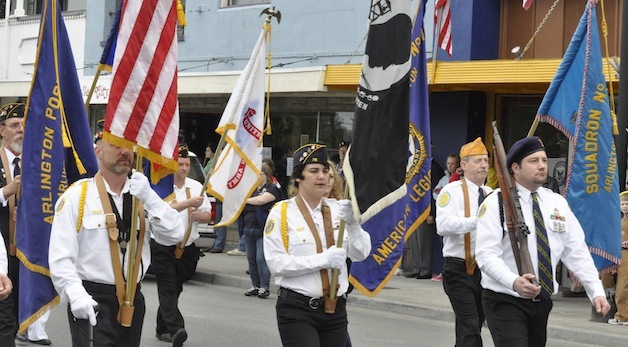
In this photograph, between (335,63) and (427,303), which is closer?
(427,303)

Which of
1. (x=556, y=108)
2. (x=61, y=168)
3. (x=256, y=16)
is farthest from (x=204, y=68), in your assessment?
(x=61, y=168)

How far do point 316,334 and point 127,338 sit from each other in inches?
43.4

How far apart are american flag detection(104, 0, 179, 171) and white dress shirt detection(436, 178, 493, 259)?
295cm

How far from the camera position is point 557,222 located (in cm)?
710

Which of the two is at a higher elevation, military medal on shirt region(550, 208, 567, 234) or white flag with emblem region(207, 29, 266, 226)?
white flag with emblem region(207, 29, 266, 226)

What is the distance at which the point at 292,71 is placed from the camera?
2000 cm

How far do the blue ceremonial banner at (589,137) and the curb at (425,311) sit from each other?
2824 mm

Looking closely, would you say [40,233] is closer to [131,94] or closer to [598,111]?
[131,94]

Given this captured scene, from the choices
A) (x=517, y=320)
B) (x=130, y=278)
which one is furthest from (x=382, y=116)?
(x=130, y=278)

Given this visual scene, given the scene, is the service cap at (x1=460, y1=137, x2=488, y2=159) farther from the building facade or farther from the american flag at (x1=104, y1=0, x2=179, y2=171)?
the building facade

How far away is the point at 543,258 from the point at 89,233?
105 inches

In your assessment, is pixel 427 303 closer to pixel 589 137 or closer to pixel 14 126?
pixel 589 137

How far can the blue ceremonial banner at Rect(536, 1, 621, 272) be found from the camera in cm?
992

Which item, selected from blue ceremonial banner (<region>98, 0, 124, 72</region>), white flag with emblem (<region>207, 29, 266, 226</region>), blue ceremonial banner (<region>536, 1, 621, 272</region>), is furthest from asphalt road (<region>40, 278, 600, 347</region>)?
blue ceremonial banner (<region>98, 0, 124, 72</region>)
